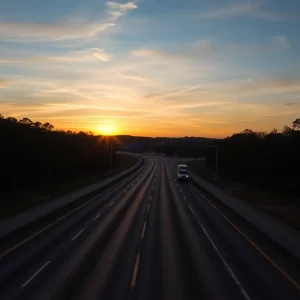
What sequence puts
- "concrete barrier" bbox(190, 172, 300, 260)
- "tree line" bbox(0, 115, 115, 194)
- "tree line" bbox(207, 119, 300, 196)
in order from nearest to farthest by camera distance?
"concrete barrier" bbox(190, 172, 300, 260) < "tree line" bbox(0, 115, 115, 194) < "tree line" bbox(207, 119, 300, 196)

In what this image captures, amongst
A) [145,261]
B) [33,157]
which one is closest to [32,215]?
[145,261]

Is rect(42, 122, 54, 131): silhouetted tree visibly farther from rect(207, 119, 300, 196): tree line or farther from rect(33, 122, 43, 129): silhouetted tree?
rect(207, 119, 300, 196): tree line

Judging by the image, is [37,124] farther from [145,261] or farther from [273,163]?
[145,261]

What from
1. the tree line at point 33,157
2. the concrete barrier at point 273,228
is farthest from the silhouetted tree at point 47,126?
the concrete barrier at point 273,228

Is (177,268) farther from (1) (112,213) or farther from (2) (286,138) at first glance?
(2) (286,138)

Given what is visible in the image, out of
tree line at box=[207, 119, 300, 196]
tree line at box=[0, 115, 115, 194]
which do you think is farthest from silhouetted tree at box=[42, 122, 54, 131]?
tree line at box=[207, 119, 300, 196]

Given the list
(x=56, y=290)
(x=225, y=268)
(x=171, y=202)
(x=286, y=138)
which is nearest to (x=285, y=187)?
(x=286, y=138)
